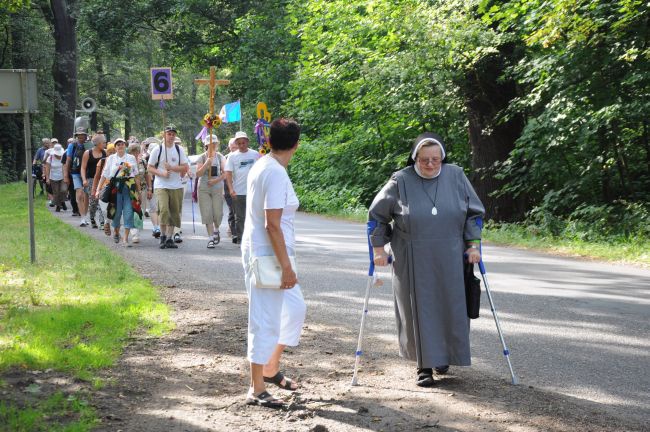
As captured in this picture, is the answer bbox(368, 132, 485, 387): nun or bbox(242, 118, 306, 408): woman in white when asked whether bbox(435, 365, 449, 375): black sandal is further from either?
bbox(242, 118, 306, 408): woman in white

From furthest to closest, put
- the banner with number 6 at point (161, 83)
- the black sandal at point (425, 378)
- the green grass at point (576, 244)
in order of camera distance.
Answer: the banner with number 6 at point (161, 83)
the green grass at point (576, 244)
the black sandal at point (425, 378)

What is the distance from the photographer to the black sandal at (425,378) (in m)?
5.98

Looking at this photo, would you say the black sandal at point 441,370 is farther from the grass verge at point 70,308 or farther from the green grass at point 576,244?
the green grass at point 576,244

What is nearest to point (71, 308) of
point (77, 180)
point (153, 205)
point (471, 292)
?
point (471, 292)

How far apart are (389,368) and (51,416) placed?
2.50 m

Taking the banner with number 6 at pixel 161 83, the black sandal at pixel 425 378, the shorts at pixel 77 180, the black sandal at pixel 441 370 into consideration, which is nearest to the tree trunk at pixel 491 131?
Answer: the banner with number 6 at pixel 161 83

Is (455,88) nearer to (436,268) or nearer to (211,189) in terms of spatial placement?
(211,189)

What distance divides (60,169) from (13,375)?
18860 mm

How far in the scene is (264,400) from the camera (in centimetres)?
557

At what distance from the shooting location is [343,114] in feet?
95.2

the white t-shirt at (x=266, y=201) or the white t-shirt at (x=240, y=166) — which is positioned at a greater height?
the white t-shirt at (x=240, y=166)

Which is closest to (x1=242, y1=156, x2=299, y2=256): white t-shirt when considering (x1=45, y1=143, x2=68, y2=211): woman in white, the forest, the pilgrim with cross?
the forest

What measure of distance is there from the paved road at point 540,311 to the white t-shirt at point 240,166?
1.09 metres

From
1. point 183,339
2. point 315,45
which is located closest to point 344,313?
point 183,339
